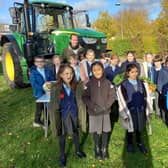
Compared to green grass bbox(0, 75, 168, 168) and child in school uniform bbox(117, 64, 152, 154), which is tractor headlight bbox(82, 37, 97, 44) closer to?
green grass bbox(0, 75, 168, 168)

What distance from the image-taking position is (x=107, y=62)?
755cm

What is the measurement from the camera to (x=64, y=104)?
15.8 feet

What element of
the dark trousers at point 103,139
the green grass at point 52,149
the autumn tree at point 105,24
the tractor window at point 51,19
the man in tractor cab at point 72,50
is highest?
the autumn tree at point 105,24

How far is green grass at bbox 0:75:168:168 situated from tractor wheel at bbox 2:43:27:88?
113 inches

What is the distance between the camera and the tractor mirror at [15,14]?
940cm

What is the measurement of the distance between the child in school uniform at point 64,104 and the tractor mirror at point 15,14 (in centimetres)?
522

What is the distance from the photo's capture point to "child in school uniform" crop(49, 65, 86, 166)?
478cm

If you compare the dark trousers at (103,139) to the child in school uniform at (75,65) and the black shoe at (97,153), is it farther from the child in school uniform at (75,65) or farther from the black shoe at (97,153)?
the child in school uniform at (75,65)

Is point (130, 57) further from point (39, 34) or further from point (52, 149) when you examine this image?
point (39, 34)

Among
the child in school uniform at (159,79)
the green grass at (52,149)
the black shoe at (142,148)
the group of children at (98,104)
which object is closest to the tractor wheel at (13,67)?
the green grass at (52,149)

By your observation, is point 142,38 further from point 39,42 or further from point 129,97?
point 129,97

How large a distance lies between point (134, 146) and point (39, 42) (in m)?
5.28

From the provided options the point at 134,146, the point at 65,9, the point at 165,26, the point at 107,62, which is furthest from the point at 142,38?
the point at 134,146

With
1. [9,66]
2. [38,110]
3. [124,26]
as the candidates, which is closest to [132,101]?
[38,110]
